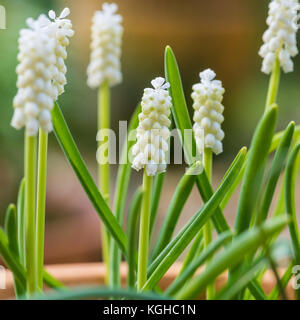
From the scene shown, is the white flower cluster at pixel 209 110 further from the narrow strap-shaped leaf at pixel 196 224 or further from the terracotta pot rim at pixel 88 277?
the terracotta pot rim at pixel 88 277

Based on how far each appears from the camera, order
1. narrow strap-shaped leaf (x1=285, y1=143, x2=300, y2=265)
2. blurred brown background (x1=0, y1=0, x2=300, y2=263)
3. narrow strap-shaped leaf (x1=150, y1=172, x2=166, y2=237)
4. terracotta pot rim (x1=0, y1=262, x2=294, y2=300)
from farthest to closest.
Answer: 1. blurred brown background (x1=0, y1=0, x2=300, y2=263)
2. terracotta pot rim (x1=0, y1=262, x2=294, y2=300)
3. narrow strap-shaped leaf (x1=150, y1=172, x2=166, y2=237)
4. narrow strap-shaped leaf (x1=285, y1=143, x2=300, y2=265)

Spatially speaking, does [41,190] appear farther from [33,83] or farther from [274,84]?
[274,84]

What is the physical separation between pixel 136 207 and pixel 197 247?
227mm

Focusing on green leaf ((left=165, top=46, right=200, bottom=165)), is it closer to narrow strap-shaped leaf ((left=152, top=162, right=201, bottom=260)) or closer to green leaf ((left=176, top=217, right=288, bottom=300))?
narrow strap-shaped leaf ((left=152, top=162, right=201, bottom=260))

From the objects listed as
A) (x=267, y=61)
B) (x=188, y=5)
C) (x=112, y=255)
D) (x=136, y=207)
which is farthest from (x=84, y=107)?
(x=136, y=207)

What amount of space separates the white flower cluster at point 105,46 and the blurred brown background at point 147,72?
756 mm

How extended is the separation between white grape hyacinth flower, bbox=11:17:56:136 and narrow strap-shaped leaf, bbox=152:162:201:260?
0.12 metres

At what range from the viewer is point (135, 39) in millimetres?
1691

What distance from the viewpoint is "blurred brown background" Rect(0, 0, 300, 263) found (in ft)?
4.68

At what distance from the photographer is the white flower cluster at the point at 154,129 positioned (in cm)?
36

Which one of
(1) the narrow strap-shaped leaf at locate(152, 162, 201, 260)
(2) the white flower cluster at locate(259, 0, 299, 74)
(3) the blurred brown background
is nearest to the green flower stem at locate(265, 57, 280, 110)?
(2) the white flower cluster at locate(259, 0, 299, 74)

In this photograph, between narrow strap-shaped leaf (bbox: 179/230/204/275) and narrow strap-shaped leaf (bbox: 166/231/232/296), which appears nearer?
narrow strap-shaped leaf (bbox: 166/231/232/296)

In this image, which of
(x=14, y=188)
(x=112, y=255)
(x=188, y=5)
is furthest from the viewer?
(x=188, y=5)
